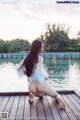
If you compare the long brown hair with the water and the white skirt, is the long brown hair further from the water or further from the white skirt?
the water

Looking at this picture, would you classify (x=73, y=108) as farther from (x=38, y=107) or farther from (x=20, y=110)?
(x=20, y=110)

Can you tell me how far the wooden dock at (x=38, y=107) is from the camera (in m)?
2.67

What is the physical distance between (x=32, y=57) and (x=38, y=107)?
463 mm

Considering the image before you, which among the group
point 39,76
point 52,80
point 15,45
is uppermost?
point 39,76

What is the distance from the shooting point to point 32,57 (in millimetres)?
3150

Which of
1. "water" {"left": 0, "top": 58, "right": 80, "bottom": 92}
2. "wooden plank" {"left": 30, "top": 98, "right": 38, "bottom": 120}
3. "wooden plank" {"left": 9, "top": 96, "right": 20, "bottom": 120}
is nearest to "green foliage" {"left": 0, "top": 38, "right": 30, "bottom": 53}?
"water" {"left": 0, "top": 58, "right": 80, "bottom": 92}

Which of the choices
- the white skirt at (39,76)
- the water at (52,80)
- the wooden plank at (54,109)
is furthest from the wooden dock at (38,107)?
the water at (52,80)

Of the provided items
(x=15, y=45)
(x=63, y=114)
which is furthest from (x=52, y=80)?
(x=15, y=45)

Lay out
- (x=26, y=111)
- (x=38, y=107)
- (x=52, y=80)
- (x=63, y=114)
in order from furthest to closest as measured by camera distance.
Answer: (x=52, y=80) < (x=38, y=107) < (x=26, y=111) < (x=63, y=114)

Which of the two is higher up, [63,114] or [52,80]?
[63,114]

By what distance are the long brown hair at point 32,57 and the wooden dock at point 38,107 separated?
32 centimetres

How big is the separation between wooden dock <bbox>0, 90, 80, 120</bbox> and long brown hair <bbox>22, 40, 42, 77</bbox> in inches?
12.4

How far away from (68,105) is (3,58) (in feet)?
67.0

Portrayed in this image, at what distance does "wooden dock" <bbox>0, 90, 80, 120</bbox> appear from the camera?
267cm
